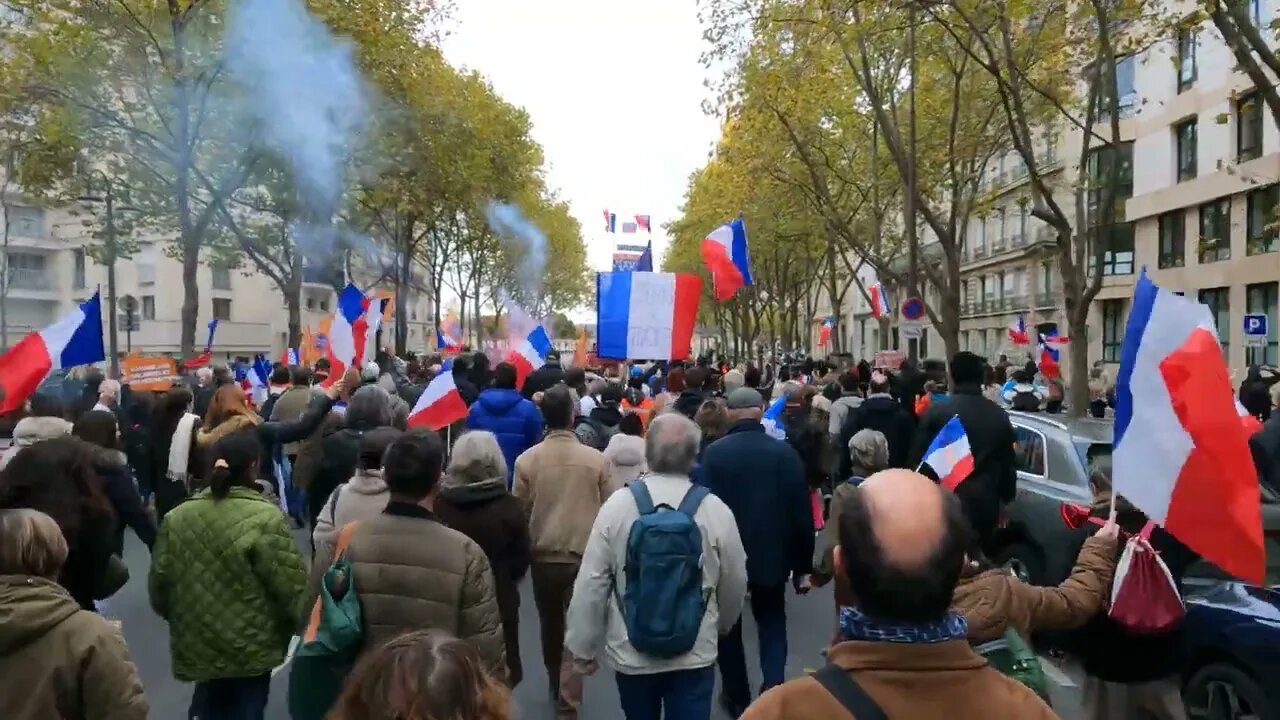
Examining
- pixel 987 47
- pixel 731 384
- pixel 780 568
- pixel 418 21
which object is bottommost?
pixel 780 568

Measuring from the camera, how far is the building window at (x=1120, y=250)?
39.5 m

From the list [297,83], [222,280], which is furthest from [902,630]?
[222,280]

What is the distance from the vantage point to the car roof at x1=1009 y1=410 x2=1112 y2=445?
7.51 metres

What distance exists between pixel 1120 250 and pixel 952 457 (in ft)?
127

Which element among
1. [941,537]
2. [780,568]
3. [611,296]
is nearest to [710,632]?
[780,568]

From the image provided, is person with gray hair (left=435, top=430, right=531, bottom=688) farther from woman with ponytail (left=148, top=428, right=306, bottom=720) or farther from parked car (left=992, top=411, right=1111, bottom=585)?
parked car (left=992, top=411, right=1111, bottom=585)

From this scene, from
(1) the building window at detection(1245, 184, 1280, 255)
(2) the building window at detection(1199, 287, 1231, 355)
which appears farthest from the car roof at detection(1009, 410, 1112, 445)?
(2) the building window at detection(1199, 287, 1231, 355)

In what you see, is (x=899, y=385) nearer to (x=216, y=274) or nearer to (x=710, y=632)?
(x=710, y=632)

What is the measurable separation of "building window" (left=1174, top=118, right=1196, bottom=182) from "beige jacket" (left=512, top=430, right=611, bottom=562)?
3246cm

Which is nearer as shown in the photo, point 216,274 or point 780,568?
point 780,568

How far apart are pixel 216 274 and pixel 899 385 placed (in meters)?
49.6

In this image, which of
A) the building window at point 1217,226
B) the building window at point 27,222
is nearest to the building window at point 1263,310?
the building window at point 1217,226

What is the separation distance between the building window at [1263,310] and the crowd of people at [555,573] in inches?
1061

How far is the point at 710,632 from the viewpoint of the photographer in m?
4.20
